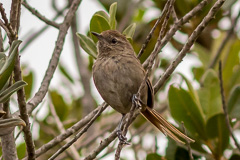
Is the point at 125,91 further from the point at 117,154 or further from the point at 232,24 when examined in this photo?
the point at 232,24

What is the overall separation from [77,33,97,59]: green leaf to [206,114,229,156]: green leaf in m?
1.43

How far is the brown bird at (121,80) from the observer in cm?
452

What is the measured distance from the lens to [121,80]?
4520 millimetres

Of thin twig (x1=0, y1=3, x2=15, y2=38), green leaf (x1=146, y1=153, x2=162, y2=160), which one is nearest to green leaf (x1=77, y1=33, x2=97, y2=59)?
green leaf (x1=146, y1=153, x2=162, y2=160)

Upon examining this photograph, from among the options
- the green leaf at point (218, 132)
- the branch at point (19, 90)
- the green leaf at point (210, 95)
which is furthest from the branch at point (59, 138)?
the green leaf at point (210, 95)

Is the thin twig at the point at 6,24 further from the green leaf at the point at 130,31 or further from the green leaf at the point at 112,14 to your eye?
the green leaf at the point at 130,31

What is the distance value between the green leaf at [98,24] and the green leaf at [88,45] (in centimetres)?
Result: 15

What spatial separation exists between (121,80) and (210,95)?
4.05ft

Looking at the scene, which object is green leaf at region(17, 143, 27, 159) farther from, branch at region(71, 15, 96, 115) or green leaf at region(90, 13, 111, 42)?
branch at region(71, 15, 96, 115)

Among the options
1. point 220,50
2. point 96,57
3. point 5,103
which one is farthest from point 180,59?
point 220,50

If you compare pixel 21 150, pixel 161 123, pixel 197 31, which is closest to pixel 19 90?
pixel 197 31

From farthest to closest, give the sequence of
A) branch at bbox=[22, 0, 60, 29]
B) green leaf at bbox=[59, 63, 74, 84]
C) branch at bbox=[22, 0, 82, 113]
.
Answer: green leaf at bbox=[59, 63, 74, 84]
branch at bbox=[22, 0, 60, 29]
branch at bbox=[22, 0, 82, 113]

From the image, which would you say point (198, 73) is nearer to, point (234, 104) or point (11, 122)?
point (234, 104)

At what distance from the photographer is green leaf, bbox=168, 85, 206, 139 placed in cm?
496
